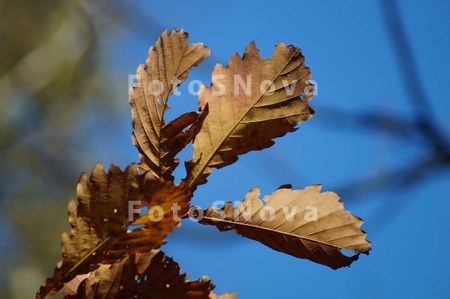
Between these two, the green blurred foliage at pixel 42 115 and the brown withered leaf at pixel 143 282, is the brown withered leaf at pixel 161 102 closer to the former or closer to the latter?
the brown withered leaf at pixel 143 282

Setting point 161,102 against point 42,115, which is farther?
point 42,115

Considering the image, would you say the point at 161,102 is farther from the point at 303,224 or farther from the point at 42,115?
the point at 42,115

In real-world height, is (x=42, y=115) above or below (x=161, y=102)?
above

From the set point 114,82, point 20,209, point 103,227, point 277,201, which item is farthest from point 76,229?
point 114,82

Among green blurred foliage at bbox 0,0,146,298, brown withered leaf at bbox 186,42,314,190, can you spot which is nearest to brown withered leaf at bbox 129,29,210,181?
brown withered leaf at bbox 186,42,314,190

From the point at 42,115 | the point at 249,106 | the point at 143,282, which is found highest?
the point at 42,115

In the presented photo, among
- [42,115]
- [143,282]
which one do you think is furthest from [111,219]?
[42,115]

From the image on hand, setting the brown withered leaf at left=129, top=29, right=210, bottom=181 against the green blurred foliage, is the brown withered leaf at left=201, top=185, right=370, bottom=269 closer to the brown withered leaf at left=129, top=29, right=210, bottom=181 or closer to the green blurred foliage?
the brown withered leaf at left=129, top=29, right=210, bottom=181
